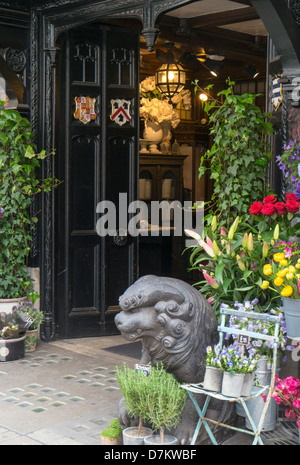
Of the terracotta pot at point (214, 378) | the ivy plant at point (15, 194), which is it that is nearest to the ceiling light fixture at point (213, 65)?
the ivy plant at point (15, 194)

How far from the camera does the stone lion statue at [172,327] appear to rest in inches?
154

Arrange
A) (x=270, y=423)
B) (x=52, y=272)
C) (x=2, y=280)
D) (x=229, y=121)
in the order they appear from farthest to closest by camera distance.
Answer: (x=52, y=272) → (x=2, y=280) → (x=229, y=121) → (x=270, y=423)

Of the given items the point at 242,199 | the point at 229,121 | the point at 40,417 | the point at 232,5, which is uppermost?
the point at 232,5

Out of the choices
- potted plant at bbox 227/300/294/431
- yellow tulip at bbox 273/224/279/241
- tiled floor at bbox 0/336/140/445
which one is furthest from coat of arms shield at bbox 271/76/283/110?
tiled floor at bbox 0/336/140/445

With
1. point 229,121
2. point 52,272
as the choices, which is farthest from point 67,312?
point 229,121

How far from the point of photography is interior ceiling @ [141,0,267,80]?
7.43 metres

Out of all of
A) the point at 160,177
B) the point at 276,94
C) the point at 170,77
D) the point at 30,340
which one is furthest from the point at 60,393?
the point at 160,177

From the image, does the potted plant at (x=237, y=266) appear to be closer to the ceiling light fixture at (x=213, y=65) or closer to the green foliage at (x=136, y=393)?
the green foliage at (x=136, y=393)

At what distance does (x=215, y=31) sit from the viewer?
8383mm

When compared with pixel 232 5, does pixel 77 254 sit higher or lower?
lower
